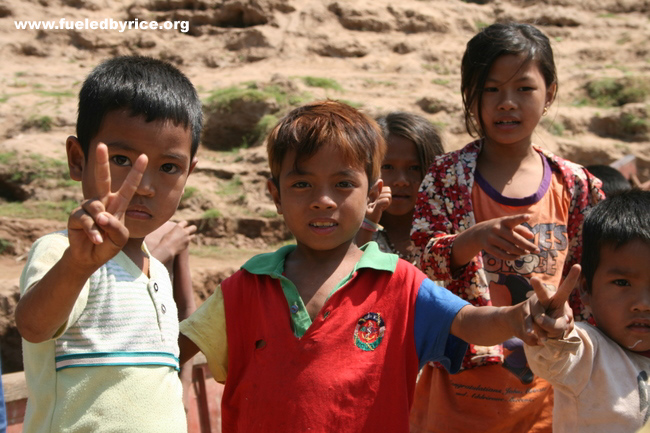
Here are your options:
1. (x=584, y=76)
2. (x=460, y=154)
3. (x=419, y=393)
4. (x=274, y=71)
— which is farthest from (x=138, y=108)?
(x=584, y=76)

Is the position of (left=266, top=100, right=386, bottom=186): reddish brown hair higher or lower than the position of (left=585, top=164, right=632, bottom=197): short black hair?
higher

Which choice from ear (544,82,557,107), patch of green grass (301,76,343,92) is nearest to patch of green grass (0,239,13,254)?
patch of green grass (301,76,343,92)

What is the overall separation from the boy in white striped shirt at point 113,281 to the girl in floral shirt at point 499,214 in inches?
37.1

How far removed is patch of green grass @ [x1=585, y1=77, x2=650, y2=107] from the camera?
939cm

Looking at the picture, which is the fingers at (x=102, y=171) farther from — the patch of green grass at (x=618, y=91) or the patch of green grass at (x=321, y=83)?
the patch of green grass at (x=618, y=91)

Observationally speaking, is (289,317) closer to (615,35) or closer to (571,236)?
(571,236)

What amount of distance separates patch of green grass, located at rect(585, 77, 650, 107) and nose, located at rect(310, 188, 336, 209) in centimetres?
843

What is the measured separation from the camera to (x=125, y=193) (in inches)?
60.0

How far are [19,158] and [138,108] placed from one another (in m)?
6.20

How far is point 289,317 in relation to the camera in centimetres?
193

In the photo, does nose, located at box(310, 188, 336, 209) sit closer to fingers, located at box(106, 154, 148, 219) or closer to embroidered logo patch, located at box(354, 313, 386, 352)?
embroidered logo patch, located at box(354, 313, 386, 352)

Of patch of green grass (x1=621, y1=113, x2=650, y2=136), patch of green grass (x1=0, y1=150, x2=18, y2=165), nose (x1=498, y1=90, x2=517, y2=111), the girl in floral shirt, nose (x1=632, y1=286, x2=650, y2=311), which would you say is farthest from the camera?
patch of green grass (x1=621, y1=113, x2=650, y2=136)

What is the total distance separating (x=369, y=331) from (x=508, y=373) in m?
0.76

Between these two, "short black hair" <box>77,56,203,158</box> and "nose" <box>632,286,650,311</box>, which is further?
"nose" <box>632,286,650,311</box>
